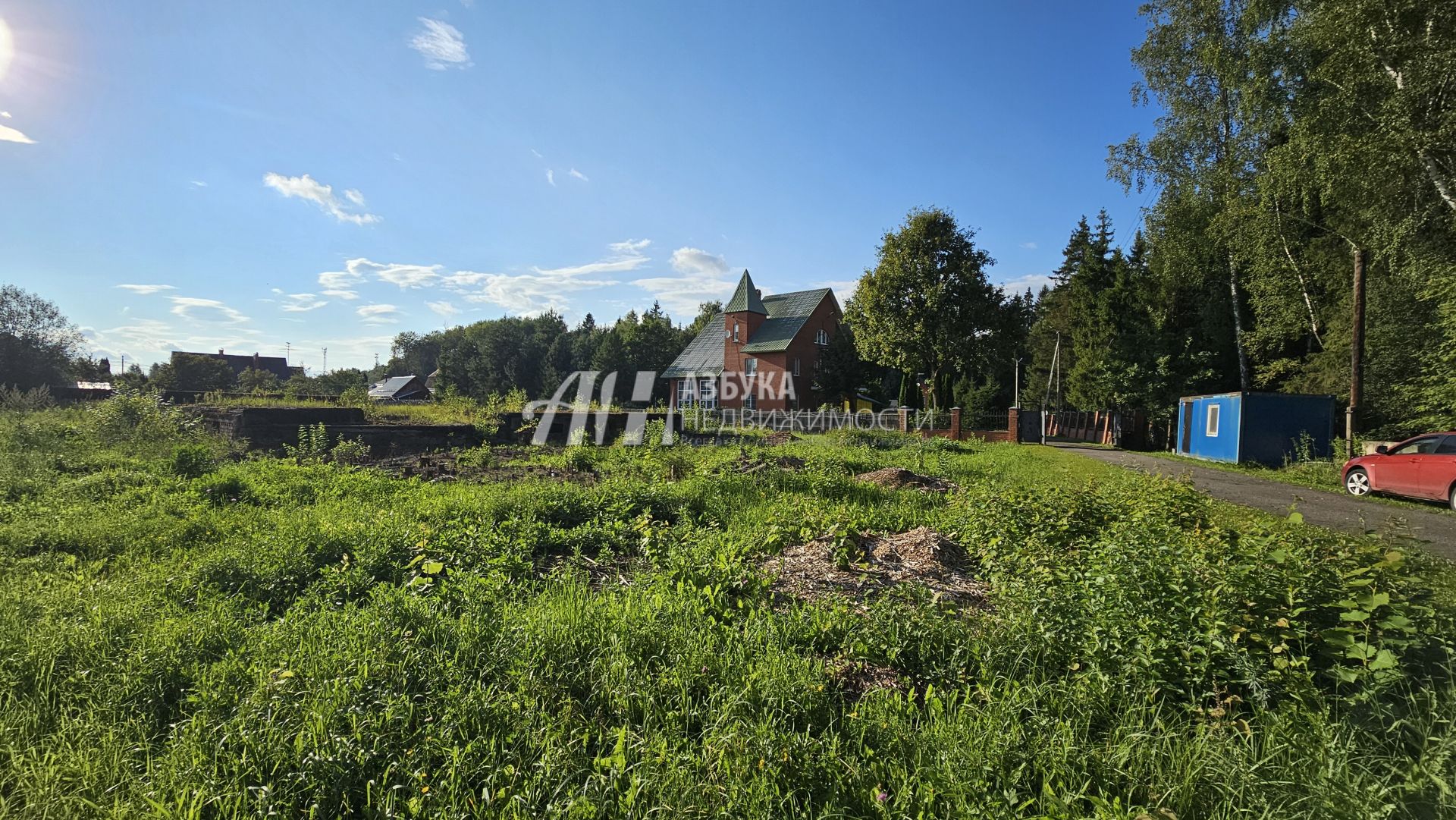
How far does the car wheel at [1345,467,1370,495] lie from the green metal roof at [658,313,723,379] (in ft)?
101

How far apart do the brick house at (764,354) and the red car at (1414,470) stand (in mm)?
25732

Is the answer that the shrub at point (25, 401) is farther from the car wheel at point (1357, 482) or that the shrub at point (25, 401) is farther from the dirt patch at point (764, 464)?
the car wheel at point (1357, 482)

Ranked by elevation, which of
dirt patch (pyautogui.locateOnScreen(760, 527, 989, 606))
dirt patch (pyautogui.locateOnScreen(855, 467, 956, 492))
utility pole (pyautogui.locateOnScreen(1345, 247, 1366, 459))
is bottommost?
dirt patch (pyautogui.locateOnScreen(760, 527, 989, 606))

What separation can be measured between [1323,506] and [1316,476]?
462 cm

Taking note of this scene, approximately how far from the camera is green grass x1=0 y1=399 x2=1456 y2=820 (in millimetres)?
2209

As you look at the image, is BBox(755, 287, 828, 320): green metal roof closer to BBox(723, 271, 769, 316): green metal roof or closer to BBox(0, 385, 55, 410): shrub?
BBox(723, 271, 769, 316): green metal roof

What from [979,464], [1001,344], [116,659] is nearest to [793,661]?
[116,659]

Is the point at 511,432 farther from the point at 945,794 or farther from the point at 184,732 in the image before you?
the point at 945,794

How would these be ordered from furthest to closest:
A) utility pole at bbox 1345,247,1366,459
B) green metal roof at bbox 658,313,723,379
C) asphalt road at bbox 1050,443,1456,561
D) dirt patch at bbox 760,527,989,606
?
green metal roof at bbox 658,313,723,379
utility pole at bbox 1345,247,1366,459
asphalt road at bbox 1050,443,1456,561
dirt patch at bbox 760,527,989,606

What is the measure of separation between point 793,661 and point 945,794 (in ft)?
3.07

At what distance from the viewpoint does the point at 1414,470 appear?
9.88 metres

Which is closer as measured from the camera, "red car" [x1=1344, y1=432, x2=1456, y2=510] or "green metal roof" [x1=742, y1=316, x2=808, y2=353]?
"red car" [x1=1344, y1=432, x2=1456, y2=510]

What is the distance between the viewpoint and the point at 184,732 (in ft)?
8.13

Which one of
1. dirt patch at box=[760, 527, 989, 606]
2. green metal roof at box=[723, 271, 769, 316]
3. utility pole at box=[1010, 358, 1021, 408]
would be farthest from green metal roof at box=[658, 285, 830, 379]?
dirt patch at box=[760, 527, 989, 606]
